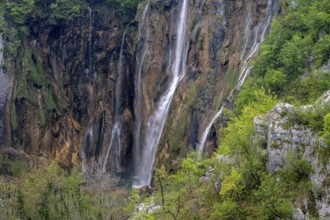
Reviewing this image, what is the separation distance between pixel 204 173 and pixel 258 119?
4.76 metres

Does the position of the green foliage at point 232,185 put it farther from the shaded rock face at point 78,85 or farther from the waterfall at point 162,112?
the shaded rock face at point 78,85

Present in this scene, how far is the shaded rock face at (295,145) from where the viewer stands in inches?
612

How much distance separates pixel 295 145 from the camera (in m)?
17.4

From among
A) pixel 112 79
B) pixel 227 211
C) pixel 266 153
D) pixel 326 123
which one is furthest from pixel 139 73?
pixel 326 123

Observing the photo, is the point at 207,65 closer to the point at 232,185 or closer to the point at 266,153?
the point at 266,153

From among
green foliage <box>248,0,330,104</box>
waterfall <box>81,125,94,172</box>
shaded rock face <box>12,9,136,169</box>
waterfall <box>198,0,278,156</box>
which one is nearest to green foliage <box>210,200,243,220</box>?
green foliage <box>248,0,330,104</box>

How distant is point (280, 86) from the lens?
26250 mm

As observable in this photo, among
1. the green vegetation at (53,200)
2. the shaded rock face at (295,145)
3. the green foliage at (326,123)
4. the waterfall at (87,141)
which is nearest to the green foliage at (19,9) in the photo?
the waterfall at (87,141)

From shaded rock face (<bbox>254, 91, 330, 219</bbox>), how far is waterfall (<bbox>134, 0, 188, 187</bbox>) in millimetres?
22779

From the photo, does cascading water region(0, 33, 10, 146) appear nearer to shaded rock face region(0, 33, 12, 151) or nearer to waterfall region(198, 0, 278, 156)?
shaded rock face region(0, 33, 12, 151)

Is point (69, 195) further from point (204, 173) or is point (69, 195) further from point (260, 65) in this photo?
point (260, 65)

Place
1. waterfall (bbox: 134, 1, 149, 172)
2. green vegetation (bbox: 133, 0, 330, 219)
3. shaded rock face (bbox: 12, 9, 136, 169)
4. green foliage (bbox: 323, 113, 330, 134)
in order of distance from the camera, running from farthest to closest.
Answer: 1. shaded rock face (bbox: 12, 9, 136, 169)
2. waterfall (bbox: 134, 1, 149, 172)
3. green vegetation (bbox: 133, 0, 330, 219)
4. green foliage (bbox: 323, 113, 330, 134)

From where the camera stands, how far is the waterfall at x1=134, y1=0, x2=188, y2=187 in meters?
42.5

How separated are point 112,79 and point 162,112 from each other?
35.4ft
